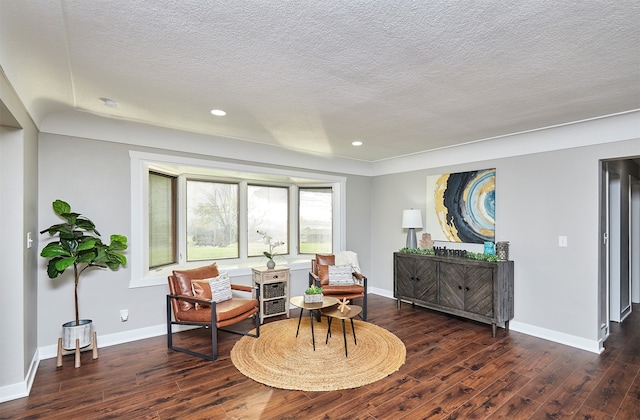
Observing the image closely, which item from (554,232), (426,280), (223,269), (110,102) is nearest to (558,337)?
(554,232)

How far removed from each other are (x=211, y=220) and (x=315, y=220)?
190 centimetres

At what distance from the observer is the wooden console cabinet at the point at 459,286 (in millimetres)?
4012

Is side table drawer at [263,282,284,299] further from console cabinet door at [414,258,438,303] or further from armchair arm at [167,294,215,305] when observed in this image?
console cabinet door at [414,258,438,303]

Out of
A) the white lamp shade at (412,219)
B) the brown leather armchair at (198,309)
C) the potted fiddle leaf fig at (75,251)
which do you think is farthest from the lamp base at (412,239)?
the potted fiddle leaf fig at (75,251)

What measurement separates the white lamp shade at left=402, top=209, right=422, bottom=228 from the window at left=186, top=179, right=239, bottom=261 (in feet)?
9.08

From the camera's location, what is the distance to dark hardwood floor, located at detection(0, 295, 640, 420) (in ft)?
7.94

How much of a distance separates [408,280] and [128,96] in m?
4.33

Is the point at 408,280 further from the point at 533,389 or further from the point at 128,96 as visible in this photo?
the point at 128,96

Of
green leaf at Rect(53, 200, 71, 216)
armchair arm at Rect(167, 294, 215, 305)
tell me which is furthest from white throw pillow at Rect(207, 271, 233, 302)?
green leaf at Rect(53, 200, 71, 216)

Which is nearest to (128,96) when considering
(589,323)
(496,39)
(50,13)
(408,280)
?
(50,13)

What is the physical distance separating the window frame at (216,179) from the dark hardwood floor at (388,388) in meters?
1.02

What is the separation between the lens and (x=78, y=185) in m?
3.49

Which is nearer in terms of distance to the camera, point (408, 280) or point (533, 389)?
point (533, 389)

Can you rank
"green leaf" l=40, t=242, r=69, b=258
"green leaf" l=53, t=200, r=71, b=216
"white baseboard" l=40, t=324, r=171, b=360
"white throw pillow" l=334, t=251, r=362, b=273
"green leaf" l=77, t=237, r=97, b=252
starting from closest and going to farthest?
"green leaf" l=40, t=242, r=69, b=258
"green leaf" l=77, t=237, r=97, b=252
"green leaf" l=53, t=200, r=71, b=216
"white baseboard" l=40, t=324, r=171, b=360
"white throw pillow" l=334, t=251, r=362, b=273
